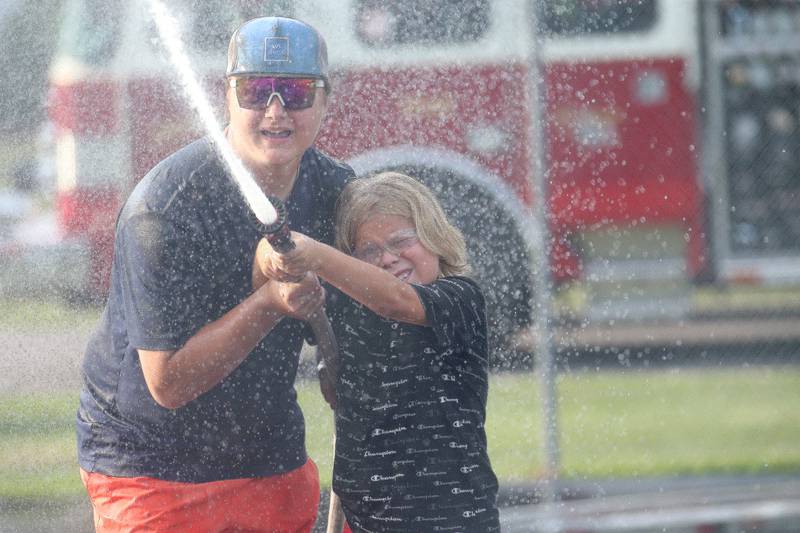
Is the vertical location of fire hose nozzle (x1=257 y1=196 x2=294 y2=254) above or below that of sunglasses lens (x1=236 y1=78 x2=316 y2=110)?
below

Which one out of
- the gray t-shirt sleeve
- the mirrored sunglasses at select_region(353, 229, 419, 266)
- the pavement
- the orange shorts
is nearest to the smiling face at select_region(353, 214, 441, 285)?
the mirrored sunglasses at select_region(353, 229, 419, 266)

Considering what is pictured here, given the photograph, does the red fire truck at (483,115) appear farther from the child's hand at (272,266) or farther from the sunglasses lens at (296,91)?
the child's hand at (272,266)

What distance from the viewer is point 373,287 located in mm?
2162

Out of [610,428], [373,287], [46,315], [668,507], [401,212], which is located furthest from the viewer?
[610,428]

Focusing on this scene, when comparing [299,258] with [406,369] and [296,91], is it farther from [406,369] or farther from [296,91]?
[296,91]

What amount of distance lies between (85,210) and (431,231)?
1971 millimetres

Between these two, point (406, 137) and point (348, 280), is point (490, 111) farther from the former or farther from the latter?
point (348, 280)

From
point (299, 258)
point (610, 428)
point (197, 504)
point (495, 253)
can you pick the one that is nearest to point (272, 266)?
point (299, 258)

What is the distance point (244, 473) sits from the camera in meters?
2.38

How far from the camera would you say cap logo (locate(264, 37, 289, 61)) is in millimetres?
2361

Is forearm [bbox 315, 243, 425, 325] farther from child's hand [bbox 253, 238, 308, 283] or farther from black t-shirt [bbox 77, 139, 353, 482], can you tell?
black t-shirt [bbox 77, 139, 353, 482]

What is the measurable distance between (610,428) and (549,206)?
3.07 ft

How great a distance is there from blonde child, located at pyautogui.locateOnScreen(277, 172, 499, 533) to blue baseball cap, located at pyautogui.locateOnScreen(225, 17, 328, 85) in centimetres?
25

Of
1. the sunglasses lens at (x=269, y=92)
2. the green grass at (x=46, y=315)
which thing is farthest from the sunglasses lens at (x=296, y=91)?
the green grass at (x=46, y=315)
